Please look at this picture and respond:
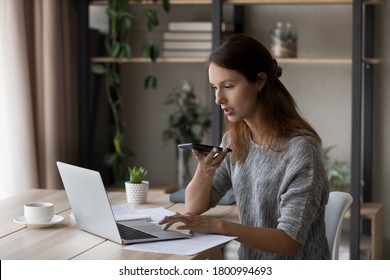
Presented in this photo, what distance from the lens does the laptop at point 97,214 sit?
1739mm

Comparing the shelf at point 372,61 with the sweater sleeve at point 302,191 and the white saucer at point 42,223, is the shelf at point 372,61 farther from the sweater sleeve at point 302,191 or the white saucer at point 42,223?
the white saucer at point 42,223

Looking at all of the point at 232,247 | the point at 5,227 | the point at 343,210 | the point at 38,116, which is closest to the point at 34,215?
the point at 5,227

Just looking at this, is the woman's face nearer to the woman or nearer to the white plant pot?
the woman

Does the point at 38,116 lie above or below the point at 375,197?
above

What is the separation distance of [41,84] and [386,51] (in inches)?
59.7

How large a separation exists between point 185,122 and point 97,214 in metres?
1.86

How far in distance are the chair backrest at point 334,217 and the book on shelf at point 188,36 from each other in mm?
1539

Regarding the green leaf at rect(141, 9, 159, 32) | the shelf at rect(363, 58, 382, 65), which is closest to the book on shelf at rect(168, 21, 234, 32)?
the green leaf at rect(141, 9, 159, 32)

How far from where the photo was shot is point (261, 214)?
1929mm

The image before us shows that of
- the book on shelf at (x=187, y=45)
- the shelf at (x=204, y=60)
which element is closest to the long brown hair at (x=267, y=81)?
the shelf at (x=204, y=60)

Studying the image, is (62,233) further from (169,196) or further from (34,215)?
(169,196)

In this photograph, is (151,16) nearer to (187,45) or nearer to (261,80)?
(187,45)

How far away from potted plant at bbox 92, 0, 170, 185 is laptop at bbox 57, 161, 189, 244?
163 cm

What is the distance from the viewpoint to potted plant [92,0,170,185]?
346cm
